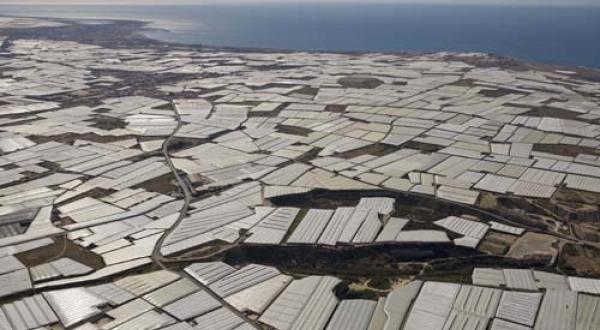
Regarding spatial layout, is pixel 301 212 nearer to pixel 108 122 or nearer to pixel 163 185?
pixel 163 185

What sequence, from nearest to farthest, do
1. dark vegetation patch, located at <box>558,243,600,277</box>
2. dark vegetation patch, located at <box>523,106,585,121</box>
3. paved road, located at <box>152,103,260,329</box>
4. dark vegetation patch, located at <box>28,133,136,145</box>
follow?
paved road, located at <box>152,103,260,329</box>
dark vegetation patch, located at <box>558,243,600,277</box>
dark vegetation patch, located at <box>28,133,136,145</box>
dark vegetation patch, located at <box>523,106,585,121</box>

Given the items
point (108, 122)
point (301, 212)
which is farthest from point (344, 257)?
point (108, 122)

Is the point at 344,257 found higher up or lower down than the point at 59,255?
higher up

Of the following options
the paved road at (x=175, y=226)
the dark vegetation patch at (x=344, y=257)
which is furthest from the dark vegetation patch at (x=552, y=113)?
the paved road at (x=175, y=226)

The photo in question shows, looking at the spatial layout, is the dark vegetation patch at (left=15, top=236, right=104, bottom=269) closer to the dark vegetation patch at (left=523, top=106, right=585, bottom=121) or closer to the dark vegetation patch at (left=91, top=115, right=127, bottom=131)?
the dark vegetation patch at (left=91, top=115, right=127, bottom=131)

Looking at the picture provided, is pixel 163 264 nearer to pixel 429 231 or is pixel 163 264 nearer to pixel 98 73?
pixel 429 231

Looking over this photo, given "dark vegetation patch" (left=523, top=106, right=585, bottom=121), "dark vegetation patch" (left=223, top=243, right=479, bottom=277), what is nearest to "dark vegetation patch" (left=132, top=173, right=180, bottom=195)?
"dark vegetation patch" (left=223, top=243, right=479, bottom=277)

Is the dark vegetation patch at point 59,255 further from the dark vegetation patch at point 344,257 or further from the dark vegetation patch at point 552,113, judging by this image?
the dark vegetation patch at point 552,113

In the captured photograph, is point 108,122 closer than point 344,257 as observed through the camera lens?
No
